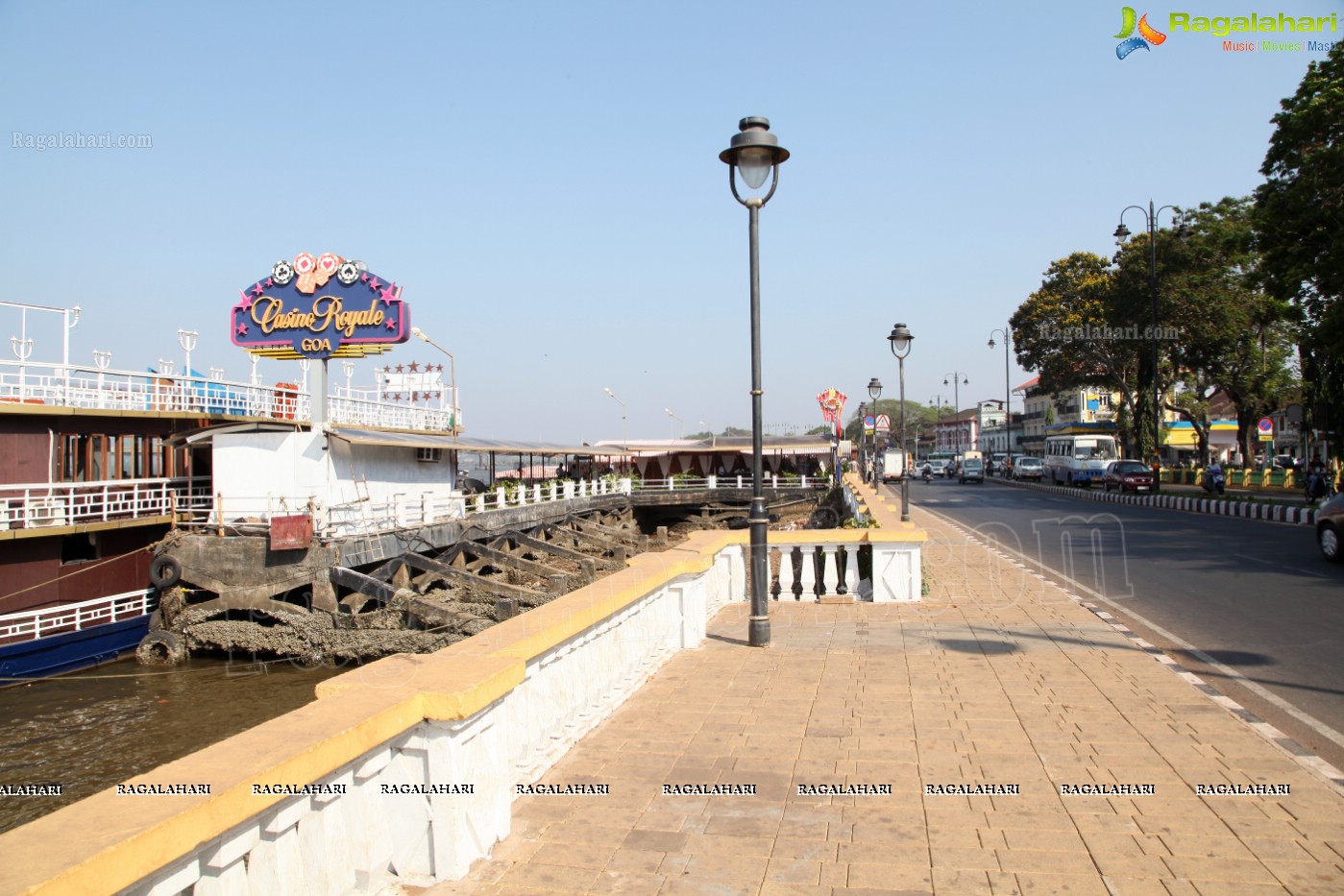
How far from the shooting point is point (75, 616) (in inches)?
699

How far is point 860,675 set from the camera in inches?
269

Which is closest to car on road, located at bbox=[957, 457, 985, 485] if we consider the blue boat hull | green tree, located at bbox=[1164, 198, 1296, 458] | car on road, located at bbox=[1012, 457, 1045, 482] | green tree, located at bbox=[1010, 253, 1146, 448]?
car on road, located at bbox=[1012, 457, 1045, 482]

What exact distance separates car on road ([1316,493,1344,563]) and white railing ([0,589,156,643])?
21789 mm

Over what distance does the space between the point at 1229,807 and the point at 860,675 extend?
2.86 meters

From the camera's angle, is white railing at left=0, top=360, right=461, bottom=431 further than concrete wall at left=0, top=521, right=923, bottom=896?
Yes

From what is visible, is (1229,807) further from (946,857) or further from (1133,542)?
(1133,542)

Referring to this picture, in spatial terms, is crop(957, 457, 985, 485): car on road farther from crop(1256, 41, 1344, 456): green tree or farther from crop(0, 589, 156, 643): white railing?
crop(0, 589, 156, 643): white railing

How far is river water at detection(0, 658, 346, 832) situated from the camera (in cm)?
1250

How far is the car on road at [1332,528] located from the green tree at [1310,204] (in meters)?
7.18

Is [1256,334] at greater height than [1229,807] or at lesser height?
greater

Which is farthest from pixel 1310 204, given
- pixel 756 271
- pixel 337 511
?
pixel 337 511

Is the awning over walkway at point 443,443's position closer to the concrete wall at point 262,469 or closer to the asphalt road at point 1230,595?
the concrete wall at point 262,469

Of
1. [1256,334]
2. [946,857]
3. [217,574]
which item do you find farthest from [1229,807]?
[1256,334]

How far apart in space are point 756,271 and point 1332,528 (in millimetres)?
12039
